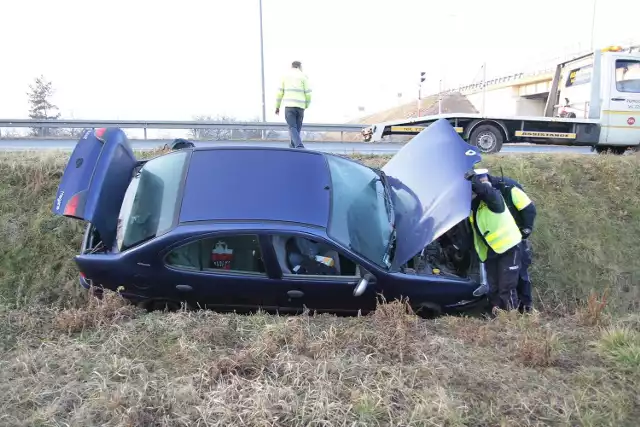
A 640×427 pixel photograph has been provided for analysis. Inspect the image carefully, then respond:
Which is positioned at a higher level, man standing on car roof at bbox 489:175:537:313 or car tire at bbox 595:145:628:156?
car tire at bbox 595:145:628:156

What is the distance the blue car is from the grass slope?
411 millimetres

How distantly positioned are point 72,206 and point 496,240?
3710mm

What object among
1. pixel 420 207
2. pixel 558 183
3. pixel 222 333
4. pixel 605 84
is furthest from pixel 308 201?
pixel 605 84

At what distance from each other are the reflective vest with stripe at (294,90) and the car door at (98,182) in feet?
11.3

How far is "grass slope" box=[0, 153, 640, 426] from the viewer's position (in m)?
2.35

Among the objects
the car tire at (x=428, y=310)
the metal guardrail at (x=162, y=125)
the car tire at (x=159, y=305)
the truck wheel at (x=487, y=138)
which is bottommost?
the car tire at (x=428, y=310)

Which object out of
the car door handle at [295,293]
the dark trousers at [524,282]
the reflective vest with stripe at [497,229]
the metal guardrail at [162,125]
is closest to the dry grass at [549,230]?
the dark trousers at [524,282]

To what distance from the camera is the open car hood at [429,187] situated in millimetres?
4082

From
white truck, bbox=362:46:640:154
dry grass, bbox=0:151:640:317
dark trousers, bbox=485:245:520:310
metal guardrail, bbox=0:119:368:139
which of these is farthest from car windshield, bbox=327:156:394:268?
metal guardrail, bbox=0:119:368:139

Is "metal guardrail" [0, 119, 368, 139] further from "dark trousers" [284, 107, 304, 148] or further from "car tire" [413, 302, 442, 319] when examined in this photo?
"car tire" [413, 302, 442, 319]

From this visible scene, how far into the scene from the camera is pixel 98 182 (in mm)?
4223

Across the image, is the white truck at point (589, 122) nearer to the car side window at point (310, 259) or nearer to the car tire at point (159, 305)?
the car side window at point (310, 259)

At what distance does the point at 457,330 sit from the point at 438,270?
36.9 inches

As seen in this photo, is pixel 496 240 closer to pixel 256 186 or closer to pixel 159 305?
pixel 256 186
